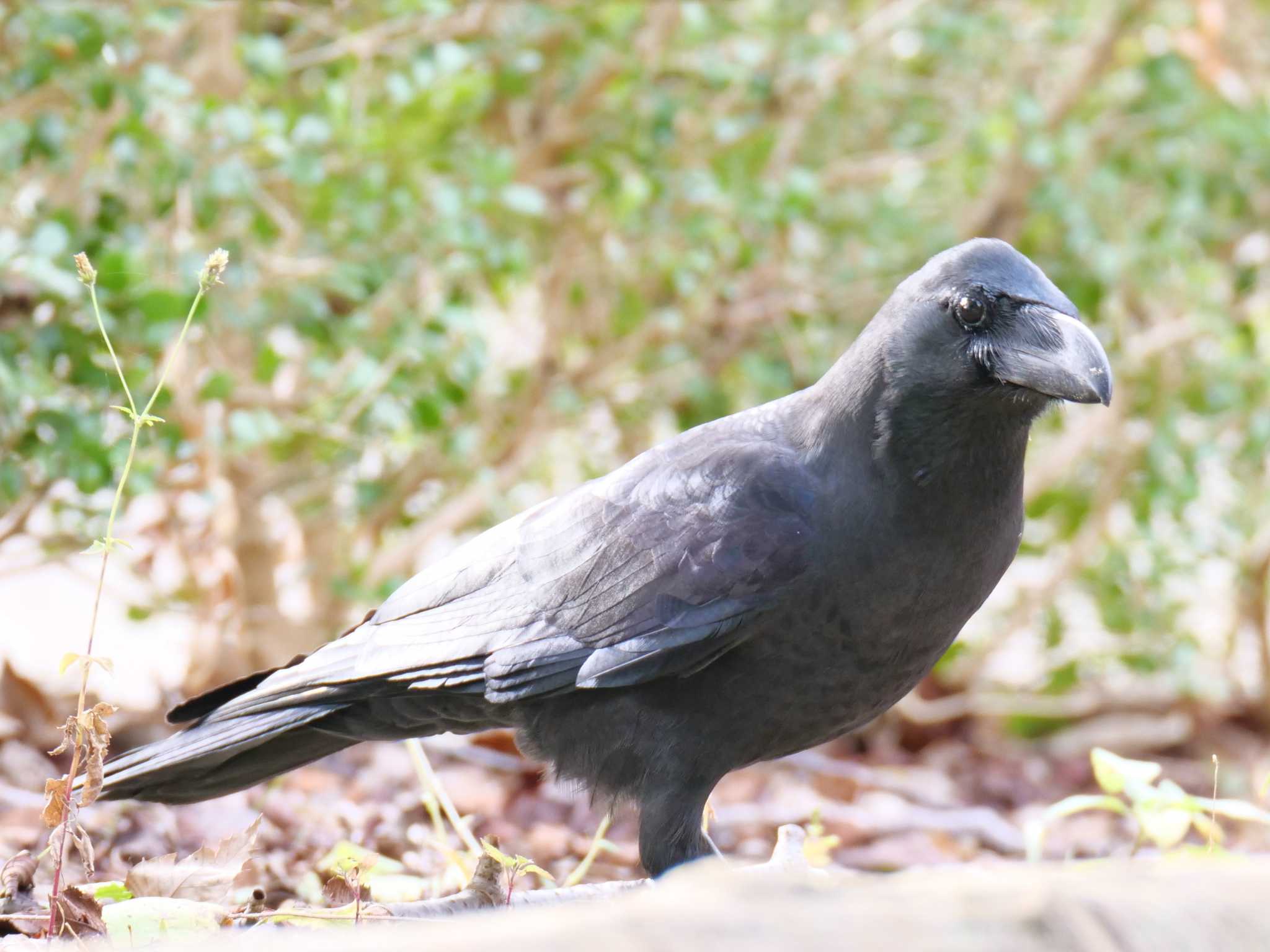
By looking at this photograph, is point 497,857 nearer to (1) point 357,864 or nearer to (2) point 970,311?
(1) point 357,864

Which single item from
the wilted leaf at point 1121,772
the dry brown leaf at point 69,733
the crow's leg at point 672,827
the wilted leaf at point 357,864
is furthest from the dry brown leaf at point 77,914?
the wilted leaf at point 1121,772

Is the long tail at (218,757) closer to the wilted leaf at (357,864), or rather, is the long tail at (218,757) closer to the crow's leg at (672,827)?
the wilted leaf at (357,864)

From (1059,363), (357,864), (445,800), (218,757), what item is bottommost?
(445,800)

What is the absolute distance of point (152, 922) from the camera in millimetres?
1964

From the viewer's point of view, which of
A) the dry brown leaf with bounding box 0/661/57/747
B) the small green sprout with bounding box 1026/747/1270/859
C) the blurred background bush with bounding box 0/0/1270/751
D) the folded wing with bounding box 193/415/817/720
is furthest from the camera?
the dry brown leaf with bounding box 0/661/57/747

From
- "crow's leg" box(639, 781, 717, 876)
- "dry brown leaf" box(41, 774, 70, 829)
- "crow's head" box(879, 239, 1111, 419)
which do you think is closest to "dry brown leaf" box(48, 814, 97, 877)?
"dry brown leaf" box(41, 774, 70, 829)

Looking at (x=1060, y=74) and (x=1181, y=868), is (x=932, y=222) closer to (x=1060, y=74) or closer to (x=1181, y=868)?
(x=1060, y=74)

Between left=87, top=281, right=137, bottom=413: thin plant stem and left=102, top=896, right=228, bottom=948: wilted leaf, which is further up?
left=87, top=281, right=137, bottom=413: thin plant stem

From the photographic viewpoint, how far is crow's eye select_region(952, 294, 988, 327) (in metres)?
2.30

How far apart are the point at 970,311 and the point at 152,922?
150cm

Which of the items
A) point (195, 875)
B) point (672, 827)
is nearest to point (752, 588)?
point (672, 827)

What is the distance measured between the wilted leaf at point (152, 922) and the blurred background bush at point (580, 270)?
109cm

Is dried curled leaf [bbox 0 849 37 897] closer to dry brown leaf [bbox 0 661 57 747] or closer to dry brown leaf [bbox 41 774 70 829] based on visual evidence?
dry brown leaf [bbox 41 774 70 829]

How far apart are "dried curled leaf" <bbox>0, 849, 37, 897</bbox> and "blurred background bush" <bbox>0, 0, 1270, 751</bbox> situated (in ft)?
2.62
